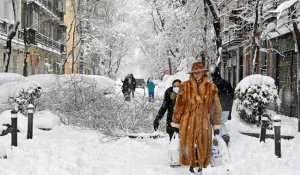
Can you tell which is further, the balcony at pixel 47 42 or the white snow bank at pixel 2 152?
the balcony at pixel 47 42

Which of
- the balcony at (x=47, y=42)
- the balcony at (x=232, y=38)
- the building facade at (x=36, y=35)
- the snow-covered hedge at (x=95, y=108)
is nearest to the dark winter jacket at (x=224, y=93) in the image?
the snow-covered hedge at (x=95, y=108)

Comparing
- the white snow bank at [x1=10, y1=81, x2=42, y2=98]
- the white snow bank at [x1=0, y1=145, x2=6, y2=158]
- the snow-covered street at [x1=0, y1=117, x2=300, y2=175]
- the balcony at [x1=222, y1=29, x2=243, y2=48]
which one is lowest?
the snow-covered street at [x1=0, y1=117, x2=300, y2=175]

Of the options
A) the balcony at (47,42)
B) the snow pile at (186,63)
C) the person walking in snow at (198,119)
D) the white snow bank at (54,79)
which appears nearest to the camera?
the person walking in snow at (198,119)

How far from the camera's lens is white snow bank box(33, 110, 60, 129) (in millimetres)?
13086

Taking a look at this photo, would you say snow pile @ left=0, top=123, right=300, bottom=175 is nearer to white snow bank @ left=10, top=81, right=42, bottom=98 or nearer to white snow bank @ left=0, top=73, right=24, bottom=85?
white snow bank @ left=10, top=81, right=42, bottom=98

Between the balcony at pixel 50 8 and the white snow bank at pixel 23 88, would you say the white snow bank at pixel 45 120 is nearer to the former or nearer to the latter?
the white snow bank at pixel 23 88

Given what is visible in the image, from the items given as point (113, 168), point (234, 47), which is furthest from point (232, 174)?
point (234, 47)

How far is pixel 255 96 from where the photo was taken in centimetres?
1373

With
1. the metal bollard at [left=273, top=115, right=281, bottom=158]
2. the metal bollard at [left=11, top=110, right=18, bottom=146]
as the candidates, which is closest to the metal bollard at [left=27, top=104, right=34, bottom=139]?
the metal bollard at [left=11, top=110, right=18, bottom=146]

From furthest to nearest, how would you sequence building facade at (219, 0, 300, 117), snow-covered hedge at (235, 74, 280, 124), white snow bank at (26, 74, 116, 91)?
building facade at (219, 0, 300, 117) → white snow bank at (26, 74, 116, 91) → snow-covered hedge at (235, 74, 280, 124)

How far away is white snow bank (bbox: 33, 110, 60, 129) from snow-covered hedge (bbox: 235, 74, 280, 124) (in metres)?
5.41

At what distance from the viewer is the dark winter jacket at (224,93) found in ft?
33.9

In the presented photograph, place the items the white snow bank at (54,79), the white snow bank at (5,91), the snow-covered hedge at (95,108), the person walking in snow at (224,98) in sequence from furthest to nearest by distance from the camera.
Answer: the white snow bank at (54,79) → the white snow bank at (5,91) → the snow-covered hedge at (95,108) → the person walking in snow at (224,98)

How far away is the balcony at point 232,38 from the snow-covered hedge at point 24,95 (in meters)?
18.2
